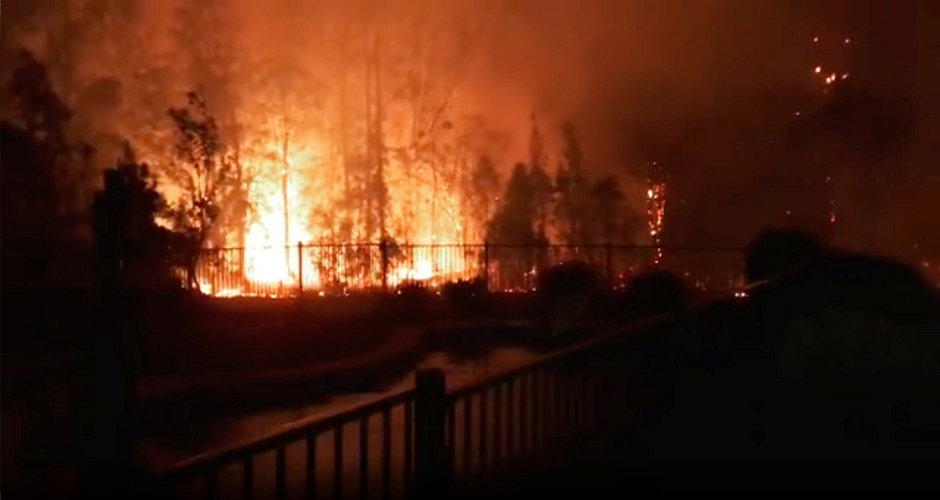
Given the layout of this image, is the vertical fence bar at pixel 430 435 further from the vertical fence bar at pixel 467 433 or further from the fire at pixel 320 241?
the fire at pixel 320 241

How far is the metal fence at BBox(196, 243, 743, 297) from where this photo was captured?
842 inches

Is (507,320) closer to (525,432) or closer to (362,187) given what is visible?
(362,187)

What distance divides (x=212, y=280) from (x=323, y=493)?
12.9 m

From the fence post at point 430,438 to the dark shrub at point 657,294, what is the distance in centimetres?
681

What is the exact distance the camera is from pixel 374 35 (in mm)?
26609

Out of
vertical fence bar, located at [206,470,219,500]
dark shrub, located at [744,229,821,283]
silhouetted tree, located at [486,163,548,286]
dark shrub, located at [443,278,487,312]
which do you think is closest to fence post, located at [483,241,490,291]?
dark shrub, located at [443,278,487,312]

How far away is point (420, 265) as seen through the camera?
80.4ft

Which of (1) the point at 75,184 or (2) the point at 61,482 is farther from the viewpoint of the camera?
(1) the point at 75,184

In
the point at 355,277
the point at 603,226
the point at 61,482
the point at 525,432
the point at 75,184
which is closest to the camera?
the point at 525,432

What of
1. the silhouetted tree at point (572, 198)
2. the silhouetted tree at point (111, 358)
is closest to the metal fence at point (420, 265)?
the silhouetted tree at point (572, 198)

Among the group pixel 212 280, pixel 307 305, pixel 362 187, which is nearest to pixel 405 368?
pixel 307 305

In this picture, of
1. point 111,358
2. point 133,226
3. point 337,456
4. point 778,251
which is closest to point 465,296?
point 133,226

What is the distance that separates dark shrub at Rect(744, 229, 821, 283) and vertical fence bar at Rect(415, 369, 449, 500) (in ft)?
17.9

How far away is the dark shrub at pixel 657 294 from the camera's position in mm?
13055
